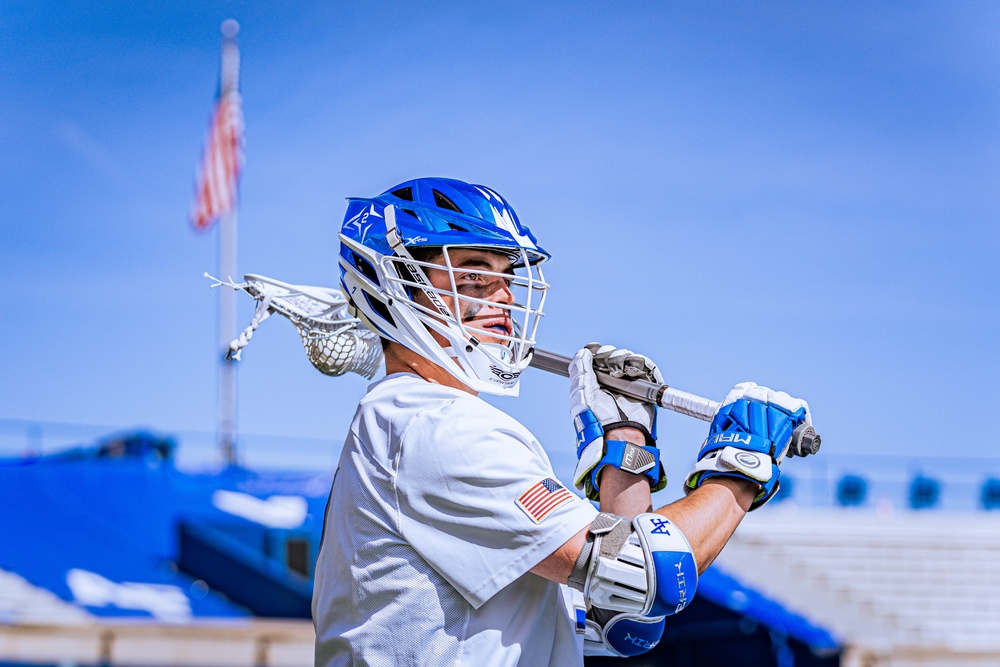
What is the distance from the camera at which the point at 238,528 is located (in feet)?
46.4

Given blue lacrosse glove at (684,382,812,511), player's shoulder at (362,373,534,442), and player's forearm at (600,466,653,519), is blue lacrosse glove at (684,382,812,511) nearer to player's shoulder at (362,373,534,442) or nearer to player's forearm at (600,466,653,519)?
player's forearm at (600,466,653,519)

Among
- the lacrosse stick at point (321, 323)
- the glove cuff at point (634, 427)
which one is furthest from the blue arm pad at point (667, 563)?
the lacrosse stick at point (321, 323)

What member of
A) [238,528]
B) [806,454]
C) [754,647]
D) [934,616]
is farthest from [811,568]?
[806,454]

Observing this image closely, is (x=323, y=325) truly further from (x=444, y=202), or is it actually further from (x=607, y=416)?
(x=607, y=416)

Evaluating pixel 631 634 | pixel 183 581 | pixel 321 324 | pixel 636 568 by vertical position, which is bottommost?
pixel 183 581

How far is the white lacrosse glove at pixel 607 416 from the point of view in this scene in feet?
8.85

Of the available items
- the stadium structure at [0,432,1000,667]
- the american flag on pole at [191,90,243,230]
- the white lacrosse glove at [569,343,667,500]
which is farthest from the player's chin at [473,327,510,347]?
the american flag on pole at [191,90,243,230]

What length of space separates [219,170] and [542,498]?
1558 cm

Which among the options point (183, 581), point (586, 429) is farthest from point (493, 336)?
point (183, 581)

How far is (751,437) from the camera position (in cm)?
256

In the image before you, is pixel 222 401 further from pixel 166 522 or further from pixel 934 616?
pixel 934 616

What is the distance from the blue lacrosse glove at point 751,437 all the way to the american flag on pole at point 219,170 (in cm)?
1500

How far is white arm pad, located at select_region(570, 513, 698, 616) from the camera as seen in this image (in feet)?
7.35

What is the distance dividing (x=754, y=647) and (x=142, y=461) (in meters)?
7.89
